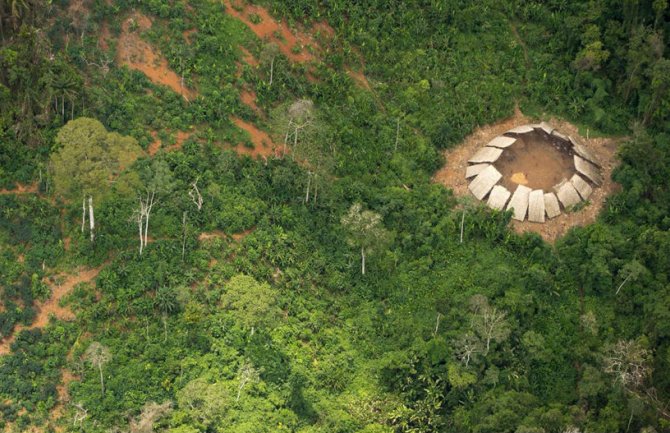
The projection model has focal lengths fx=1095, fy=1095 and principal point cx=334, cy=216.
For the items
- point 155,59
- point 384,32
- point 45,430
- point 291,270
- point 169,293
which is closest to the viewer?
point 45,430

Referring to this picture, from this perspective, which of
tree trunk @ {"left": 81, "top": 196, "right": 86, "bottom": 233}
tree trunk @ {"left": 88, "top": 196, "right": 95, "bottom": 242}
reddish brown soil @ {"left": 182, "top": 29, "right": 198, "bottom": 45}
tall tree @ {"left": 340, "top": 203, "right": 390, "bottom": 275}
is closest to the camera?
tree trunk @ {"left": 88, "top": 196, "right": 95, "bottom": 242}

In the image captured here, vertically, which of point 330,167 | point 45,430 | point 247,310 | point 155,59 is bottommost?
point 45,430

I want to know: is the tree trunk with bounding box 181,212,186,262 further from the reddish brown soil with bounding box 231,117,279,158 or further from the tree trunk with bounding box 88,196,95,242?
the reddish brown soil with bounding box 231,117,279,158

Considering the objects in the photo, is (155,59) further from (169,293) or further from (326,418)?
(326,418)

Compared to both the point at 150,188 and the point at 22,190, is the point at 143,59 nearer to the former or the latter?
the point at 150,188

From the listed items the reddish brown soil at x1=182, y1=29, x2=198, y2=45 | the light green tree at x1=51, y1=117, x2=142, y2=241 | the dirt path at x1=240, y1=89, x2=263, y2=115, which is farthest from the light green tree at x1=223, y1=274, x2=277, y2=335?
the reddish brown soil at x1=182, y1=29, x2=198, y2=45

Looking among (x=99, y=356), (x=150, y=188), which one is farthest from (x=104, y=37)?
(x=99, y=356)

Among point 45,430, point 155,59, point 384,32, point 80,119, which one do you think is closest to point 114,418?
point 45,430
